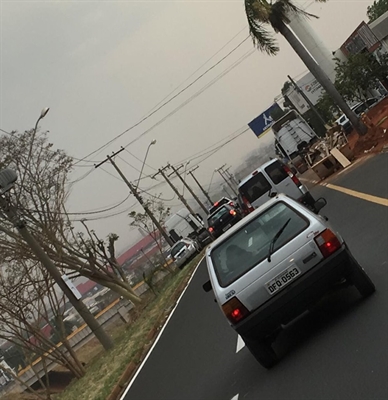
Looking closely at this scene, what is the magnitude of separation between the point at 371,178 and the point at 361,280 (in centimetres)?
1005

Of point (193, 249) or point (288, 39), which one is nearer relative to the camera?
point (288, 39)

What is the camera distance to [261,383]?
300 inches

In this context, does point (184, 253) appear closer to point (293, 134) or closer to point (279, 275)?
point (293, 134)

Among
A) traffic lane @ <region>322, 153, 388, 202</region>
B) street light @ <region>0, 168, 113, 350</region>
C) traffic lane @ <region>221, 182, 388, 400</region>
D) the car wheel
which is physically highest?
street light @ <region>0, 168, 113, 350</region>

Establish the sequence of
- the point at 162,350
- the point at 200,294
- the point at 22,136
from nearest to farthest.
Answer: the point at 162,350 → the point at 200,294 → the point at 22,136

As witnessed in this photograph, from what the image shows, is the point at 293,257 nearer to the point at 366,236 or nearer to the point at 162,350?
the point at 366,236

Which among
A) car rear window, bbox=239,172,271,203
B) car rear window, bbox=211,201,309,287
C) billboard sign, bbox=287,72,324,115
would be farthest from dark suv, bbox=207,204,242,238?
billboard sign, bbox=287,72,324,115

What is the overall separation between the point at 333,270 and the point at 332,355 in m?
1.00

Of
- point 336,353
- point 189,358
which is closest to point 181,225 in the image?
point 189,358

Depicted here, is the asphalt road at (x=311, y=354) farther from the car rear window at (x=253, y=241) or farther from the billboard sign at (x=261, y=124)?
the billboard sign at (x=261, y=124)

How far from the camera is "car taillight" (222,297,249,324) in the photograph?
7586 millimetres

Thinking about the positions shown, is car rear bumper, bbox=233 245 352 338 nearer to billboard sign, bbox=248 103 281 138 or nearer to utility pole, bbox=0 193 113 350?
utility pole, bbox=0 193 113 350

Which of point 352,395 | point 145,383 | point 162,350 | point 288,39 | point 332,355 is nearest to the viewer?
point 352,395

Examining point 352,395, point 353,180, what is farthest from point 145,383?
point 353,180
